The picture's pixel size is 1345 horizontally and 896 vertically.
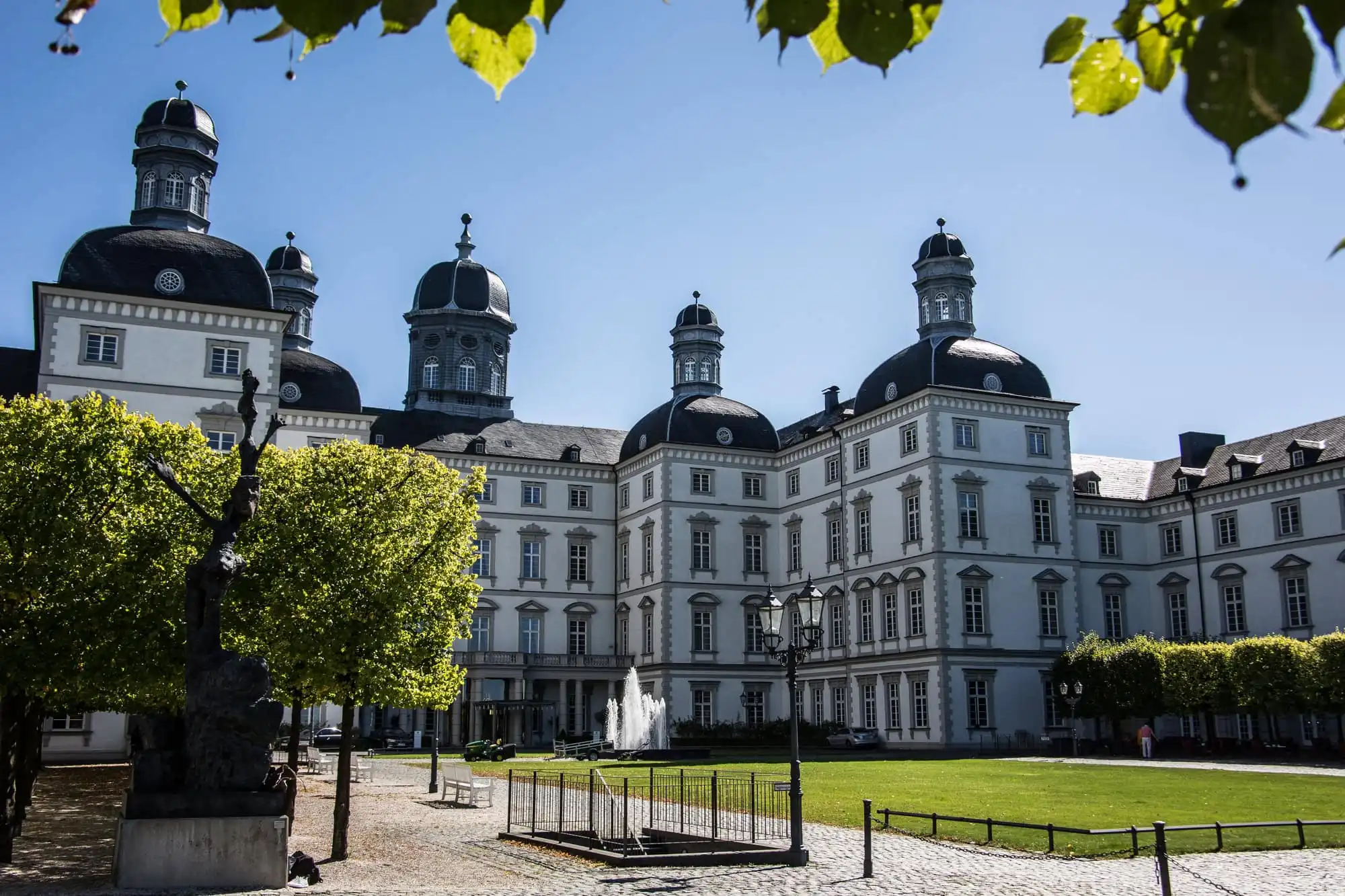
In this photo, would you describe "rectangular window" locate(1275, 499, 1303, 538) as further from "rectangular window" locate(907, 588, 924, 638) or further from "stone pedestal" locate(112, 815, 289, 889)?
"stone pedestal" locate(112, 815, 289, 889)

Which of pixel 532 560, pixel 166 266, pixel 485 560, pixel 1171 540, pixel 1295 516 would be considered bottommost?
pixel 485 560

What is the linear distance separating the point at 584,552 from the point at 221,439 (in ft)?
83.7

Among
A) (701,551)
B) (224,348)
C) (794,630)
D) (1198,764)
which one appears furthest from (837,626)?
(794,630)

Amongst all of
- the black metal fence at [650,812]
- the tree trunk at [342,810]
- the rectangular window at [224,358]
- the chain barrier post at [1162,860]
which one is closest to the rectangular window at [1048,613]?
the black metal fence at [650,812]

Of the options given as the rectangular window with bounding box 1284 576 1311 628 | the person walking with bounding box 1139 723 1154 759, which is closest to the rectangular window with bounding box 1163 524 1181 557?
the rectangular window with bounding box 1284 576 1311 628

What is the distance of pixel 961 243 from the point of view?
62.3 m

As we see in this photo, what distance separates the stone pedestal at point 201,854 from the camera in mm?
15250

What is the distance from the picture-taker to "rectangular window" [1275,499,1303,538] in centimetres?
5456

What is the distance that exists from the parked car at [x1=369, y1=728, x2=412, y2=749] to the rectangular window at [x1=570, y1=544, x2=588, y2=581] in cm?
1168

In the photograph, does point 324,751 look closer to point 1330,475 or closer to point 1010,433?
point 1010,433

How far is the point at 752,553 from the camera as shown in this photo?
6506cm

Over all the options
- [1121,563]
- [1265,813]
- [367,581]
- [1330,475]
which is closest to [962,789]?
[1265,813]

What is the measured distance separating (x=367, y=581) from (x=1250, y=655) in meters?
37.6

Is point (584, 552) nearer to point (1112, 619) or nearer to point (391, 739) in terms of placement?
point (391, 739)
